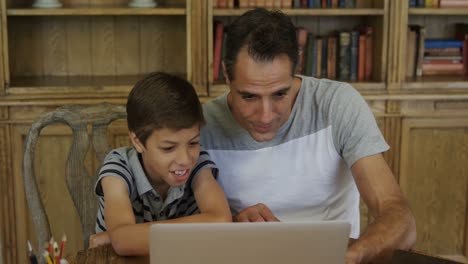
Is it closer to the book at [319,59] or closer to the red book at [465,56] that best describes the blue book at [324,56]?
the book at [319,59]

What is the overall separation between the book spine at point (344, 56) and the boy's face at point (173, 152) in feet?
5.19

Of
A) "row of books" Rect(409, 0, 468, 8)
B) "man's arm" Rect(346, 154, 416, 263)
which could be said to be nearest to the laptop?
"man's arm" Rect(346, 154, 416, 263)

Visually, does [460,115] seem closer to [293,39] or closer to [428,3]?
[428,3]

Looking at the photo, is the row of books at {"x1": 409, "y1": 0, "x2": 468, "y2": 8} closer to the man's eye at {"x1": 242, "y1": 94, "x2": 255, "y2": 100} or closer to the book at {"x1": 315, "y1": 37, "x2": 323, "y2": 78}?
the book at {"x1": 315, "y1": 37, "x2": 323, "y2": 78}

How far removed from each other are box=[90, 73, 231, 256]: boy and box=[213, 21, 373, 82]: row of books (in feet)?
4.85

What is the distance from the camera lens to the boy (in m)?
1.71

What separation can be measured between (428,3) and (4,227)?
6.77ft

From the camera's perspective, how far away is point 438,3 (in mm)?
3197

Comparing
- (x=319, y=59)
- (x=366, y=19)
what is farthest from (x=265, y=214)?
(x=366, y=19)

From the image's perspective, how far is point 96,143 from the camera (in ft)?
6.93

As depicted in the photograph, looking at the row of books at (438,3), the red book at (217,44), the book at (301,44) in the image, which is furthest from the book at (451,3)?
the red book at (217,44)

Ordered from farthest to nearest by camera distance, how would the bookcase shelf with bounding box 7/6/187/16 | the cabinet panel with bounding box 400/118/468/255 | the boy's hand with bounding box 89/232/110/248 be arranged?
the cabinet panel with bounding box 400/118/468/255 → the bookcase shelf with bounding box 7/6/187/16 → the boy's hand with bounding box 89/232/110/248

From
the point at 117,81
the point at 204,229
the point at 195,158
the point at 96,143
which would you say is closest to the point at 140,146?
the point at 195,158

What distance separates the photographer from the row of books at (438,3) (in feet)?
10.4
